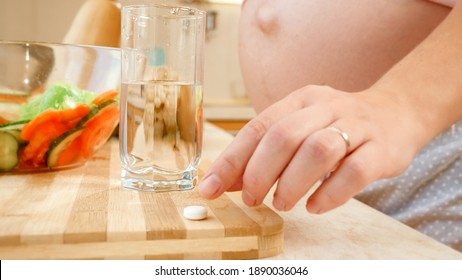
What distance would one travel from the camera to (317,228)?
493 millimetres

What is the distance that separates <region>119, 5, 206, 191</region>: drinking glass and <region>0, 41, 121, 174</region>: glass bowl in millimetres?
133

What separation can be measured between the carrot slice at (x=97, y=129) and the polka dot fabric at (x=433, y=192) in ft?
1.44

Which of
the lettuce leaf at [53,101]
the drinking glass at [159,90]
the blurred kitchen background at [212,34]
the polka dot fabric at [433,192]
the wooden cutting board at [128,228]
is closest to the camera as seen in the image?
the wooden cutting board at [128,228]

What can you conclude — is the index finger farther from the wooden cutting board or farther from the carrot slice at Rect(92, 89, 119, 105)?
the carrot slice at Rect(92, 89, 119, 105)

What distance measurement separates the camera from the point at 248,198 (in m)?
0.45

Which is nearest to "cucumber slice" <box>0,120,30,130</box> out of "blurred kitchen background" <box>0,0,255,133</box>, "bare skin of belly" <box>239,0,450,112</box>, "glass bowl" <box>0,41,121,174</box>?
"glass bowl" <box>0,41,121,174</box>

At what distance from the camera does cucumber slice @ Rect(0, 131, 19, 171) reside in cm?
63

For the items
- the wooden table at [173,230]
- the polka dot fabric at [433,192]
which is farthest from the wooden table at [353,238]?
the polka dot fabric at [433,192]

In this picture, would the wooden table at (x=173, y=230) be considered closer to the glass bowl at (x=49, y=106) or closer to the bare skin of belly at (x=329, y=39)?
the glass bowl at (x=49, y=106)

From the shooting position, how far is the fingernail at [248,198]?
45cm

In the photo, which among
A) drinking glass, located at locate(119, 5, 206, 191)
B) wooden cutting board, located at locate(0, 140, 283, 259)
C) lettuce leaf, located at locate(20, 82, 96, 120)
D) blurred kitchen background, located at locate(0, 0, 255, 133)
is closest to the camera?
wooden cutting board, located at locate(0, 140, 283, 259)

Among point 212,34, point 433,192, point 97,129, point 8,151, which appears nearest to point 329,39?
point 433,192

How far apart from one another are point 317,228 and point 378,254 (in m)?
0.08
